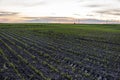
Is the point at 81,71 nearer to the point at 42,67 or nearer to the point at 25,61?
the point at 42,67

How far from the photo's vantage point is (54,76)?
1377cm

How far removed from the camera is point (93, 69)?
52.5 feet

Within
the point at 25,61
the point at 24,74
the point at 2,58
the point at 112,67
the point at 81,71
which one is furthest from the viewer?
the point at 2,58

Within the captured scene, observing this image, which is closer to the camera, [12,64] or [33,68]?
[33,68]

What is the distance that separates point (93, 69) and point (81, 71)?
47.1 inches

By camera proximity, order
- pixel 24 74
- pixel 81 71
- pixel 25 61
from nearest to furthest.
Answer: pixel 24 74, pixel 81 71, pixel 25 61

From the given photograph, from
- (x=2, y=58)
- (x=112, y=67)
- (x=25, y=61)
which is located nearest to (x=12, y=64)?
(x=25, y=61)

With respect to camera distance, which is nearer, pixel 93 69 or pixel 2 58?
pixel 93 69

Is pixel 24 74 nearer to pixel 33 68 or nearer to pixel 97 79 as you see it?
pixel 33 68

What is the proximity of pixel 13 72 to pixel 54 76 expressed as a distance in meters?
2.74

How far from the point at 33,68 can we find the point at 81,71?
3159 millimetres

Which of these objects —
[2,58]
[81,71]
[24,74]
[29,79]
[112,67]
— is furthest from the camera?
[2,58]

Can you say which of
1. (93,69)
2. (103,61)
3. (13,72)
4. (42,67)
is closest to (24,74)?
(13,72)

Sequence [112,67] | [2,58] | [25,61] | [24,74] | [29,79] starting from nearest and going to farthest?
1. [29,79]
2. [24,74]
3. [112,67]
4. [25,61]
5. [2,58]
